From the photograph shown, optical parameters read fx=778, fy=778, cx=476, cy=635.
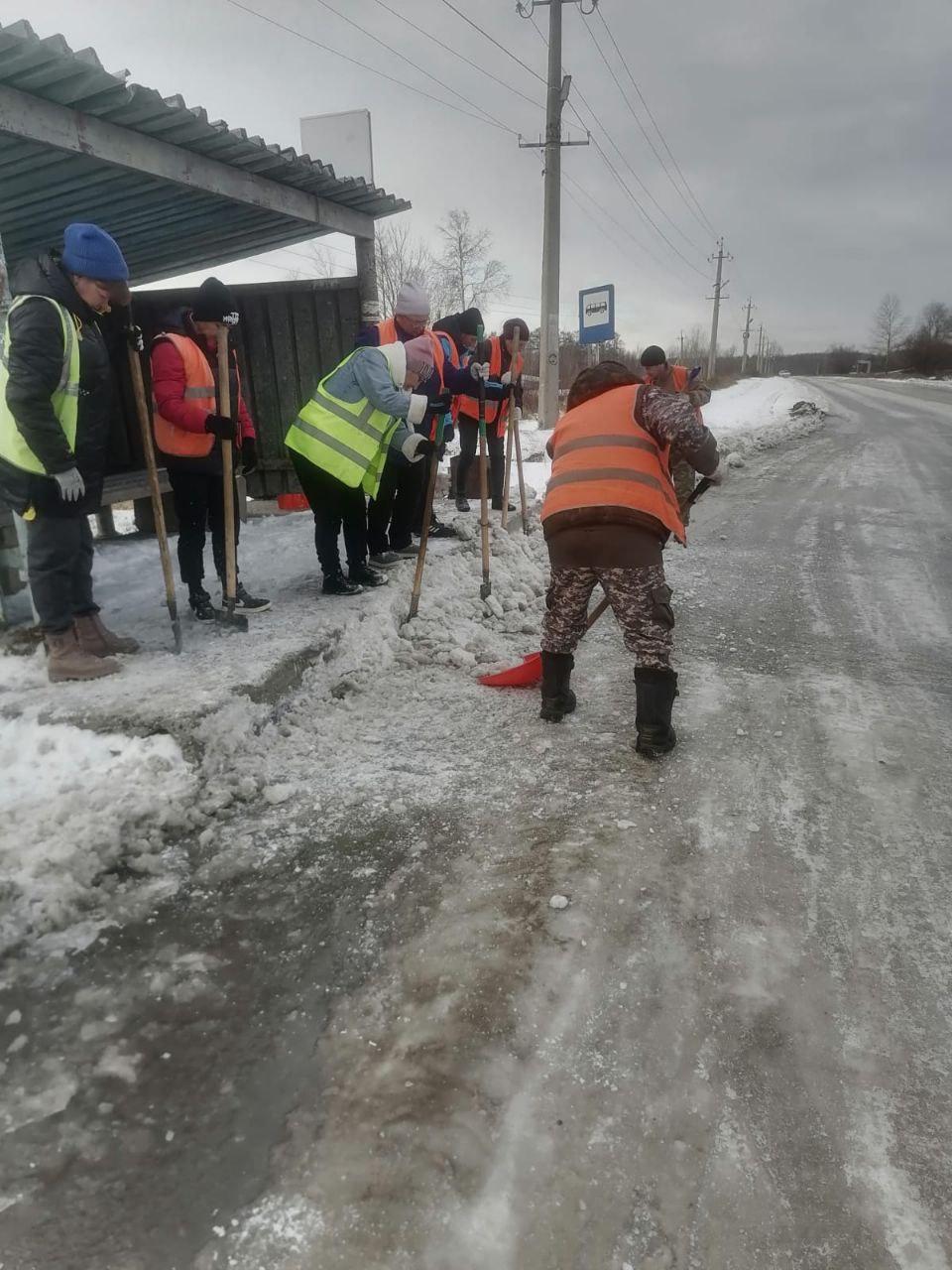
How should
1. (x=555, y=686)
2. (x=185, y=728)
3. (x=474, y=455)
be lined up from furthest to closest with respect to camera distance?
(x=474, y=455) → (x=555, y=686) → (x=185, y=728)

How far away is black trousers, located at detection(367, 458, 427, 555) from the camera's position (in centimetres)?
536

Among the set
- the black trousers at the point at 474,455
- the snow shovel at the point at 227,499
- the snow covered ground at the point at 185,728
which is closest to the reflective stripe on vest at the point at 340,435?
the snow shovel at the point at 227,499

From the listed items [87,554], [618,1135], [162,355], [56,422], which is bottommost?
[618,1135]

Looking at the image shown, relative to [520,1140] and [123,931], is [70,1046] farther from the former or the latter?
[520,1140]

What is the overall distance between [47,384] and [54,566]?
785 millimetres

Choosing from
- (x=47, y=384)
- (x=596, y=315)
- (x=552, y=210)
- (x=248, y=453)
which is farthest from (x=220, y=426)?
(x=552, y=210)

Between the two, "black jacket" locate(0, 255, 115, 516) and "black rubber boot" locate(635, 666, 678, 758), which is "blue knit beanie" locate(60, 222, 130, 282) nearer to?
"black jacket" locate(0, 255, 115, 516)

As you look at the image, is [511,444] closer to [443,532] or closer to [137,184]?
[443,532]

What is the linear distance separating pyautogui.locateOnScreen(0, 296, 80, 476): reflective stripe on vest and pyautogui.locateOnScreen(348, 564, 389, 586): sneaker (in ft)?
6.31

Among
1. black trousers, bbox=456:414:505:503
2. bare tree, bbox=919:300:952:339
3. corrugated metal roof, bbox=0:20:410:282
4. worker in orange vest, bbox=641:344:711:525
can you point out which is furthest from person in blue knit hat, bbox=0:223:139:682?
bare tree, bbox=919:300:952:339

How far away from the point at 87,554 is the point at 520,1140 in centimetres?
331

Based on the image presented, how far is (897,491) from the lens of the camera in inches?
343

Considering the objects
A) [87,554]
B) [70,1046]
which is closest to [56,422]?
[87,554]

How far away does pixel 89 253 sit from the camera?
3.35m
